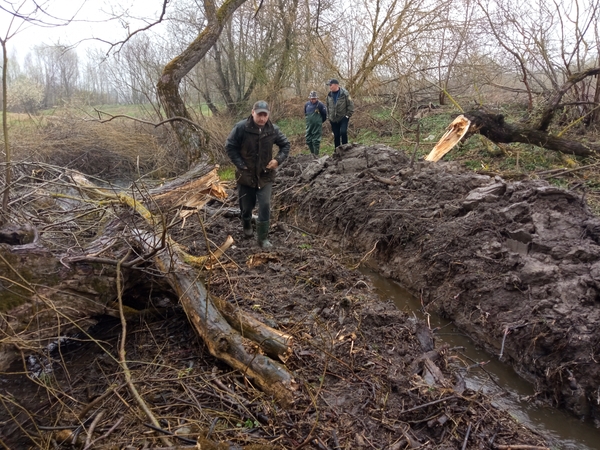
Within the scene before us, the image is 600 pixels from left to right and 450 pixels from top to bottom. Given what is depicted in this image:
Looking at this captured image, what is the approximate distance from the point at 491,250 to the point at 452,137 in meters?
4.88

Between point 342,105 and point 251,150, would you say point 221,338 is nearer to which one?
point 251,150

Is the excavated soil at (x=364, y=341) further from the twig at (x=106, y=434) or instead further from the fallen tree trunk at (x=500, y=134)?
the fallen tree trunk at (x=500, y=134)

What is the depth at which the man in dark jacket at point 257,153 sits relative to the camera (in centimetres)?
582

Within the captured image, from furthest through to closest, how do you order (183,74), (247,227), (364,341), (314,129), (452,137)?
(314,129) → (183,74) → (452,137) → (247,227) → (364,341)

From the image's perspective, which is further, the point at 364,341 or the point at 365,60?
the point at 365,60

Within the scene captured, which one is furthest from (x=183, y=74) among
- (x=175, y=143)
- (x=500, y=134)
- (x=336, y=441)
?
(x=336, y=441)

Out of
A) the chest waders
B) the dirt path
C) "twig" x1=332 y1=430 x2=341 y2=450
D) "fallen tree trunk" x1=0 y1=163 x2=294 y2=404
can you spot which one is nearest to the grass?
the chest waders

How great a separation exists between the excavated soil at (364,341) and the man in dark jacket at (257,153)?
0.85 m

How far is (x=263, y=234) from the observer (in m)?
6.47

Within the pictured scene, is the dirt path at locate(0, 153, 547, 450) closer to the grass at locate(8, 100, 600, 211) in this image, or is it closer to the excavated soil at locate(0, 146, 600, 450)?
the excavated soil at locate(0, 146, 600, 450)

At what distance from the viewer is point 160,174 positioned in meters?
12.0

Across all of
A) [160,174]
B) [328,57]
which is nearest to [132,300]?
[160,174]

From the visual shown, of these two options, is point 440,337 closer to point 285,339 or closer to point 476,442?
point 476,442

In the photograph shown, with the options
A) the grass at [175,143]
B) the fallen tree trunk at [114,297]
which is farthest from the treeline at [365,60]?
the fallen tree trunk at [114,297]
